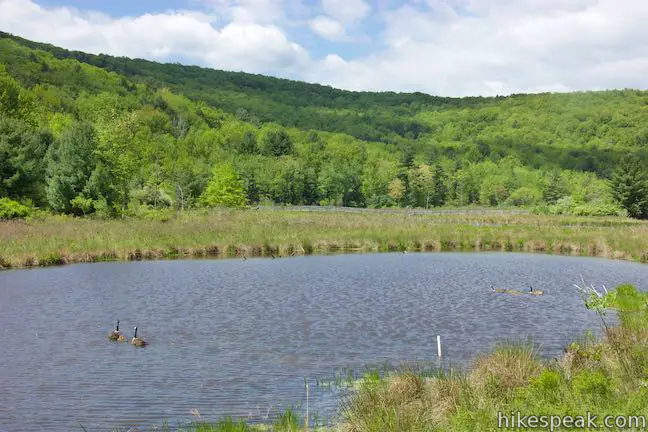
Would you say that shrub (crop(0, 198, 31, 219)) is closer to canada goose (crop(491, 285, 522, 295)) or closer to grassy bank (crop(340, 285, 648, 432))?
canada goose (crop(491, 285, 522, 295))

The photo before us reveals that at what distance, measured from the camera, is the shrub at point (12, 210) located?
4800cm

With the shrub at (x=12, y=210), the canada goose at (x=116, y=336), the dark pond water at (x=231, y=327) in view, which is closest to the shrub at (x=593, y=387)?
the dark pond water at (x=231, y=327)

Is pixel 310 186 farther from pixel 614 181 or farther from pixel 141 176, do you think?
pixel 614 181

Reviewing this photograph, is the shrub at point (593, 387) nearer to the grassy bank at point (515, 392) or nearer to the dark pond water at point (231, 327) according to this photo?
the grassy bank at point (515, 392)

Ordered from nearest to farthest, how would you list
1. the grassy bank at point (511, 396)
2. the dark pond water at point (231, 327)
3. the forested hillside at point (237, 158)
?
the grassy bank at point (511, 396) → the dark pond water at point (231, 327) → the forested hillside at point (237, 158)

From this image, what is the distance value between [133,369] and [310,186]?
10283 cm

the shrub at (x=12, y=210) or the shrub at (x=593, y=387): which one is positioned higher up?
the shrub at (x=12, y=210)

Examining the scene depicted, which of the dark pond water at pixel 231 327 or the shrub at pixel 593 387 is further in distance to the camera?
the dark pond water at pixel 231 327

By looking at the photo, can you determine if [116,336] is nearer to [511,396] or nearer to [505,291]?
[511,396]

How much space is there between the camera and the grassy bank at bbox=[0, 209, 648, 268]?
3731 cm

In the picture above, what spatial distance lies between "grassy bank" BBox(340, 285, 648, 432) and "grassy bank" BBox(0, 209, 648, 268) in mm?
28357

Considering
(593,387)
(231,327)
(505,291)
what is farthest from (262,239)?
(593,387)

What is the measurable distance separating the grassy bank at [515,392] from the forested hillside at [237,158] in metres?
Result: 45.0

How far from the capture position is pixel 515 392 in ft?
34.1
